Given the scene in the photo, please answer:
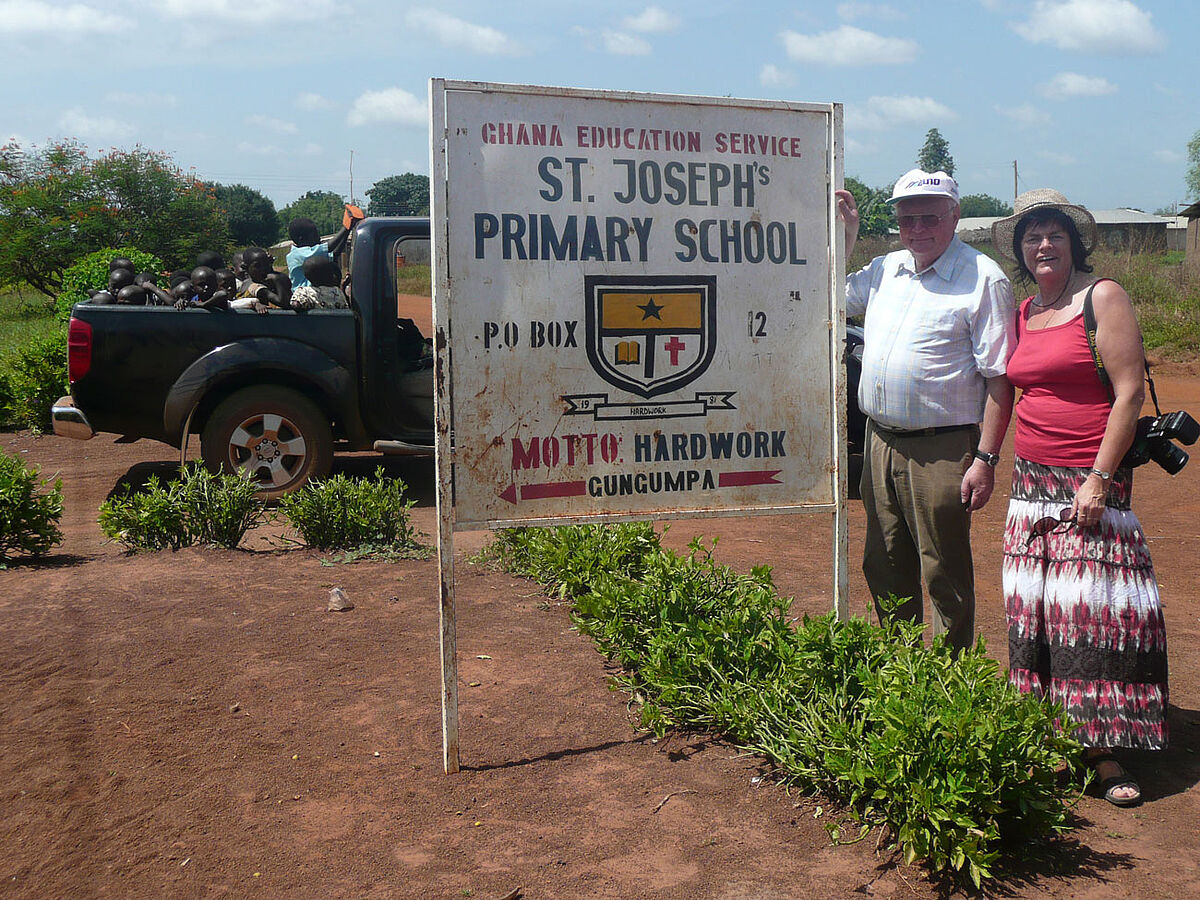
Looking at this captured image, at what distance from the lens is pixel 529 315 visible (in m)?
3.32

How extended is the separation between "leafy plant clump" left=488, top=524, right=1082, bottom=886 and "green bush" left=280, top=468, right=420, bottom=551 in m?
1.76

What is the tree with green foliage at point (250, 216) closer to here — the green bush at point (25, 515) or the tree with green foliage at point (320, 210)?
the tree with green foliage at point (320, 210)

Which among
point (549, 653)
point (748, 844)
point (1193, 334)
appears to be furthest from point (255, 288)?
point (1193, 334)

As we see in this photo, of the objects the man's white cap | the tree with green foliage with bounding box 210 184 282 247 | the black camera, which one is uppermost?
the tree with green foliage with bounding box 210 184 282 247

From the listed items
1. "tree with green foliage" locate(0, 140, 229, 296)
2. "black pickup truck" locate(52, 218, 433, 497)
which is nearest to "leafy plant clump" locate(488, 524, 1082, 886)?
"black pickup truck" locate(52, 218, 433, 497)

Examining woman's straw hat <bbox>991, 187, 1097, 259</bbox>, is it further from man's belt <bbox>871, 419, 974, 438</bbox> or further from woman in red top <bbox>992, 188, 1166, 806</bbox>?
man's belt <bbox>871, 419, 974, 438</bbox>

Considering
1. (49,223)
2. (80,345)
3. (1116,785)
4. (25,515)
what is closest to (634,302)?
(1116,785)

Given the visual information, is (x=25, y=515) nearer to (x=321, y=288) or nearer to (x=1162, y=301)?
(x=321, y=288)

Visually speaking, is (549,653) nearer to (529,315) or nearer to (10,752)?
(529,315)

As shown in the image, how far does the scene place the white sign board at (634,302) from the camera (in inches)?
129

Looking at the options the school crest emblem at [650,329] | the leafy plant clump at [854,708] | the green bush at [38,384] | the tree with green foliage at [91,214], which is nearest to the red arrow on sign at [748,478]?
the school crest emblem at [650,329]

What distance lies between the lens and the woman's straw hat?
3.37m

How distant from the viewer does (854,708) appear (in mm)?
3016

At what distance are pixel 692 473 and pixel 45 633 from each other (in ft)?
8.79
